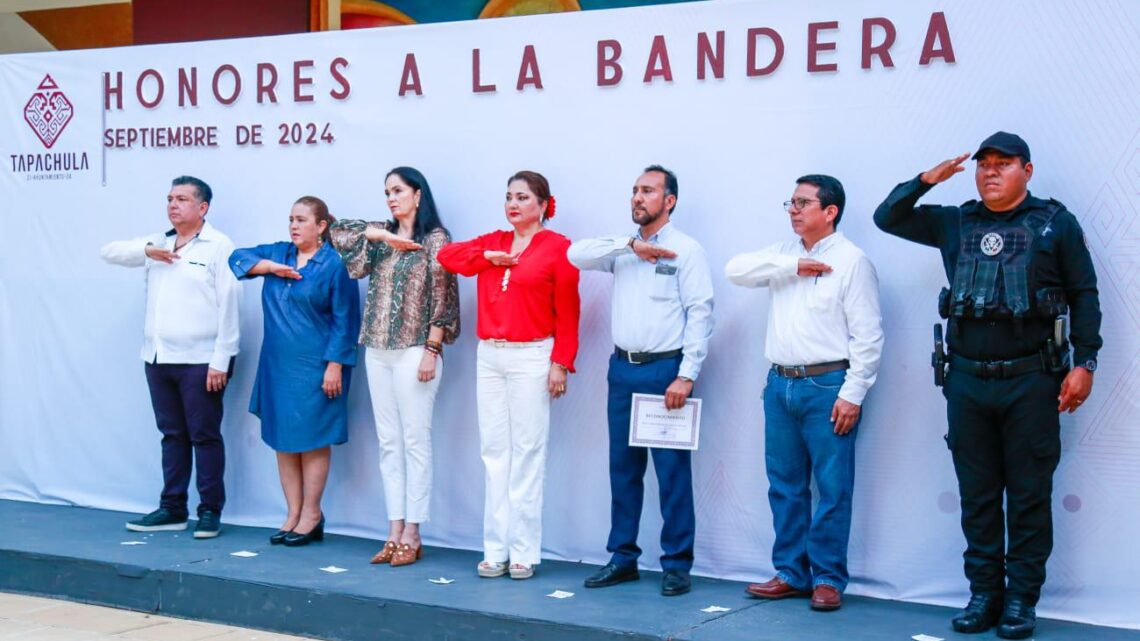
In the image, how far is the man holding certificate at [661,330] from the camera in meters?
5.23

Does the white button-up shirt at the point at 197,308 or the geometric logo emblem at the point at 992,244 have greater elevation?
the geometric logo emblem at the point at 992,244

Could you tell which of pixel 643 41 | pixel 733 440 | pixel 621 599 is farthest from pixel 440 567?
pixel 643 41

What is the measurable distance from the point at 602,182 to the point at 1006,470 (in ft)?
6.47

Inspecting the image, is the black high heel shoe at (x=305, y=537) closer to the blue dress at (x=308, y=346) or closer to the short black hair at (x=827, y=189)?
the blue dress at (x=308, y=346)

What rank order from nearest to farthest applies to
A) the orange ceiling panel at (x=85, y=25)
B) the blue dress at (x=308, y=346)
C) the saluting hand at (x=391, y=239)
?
the saluting hand at (x=391, y=239), the blue dress at (x=308, y=346), the orange ceiling panel at (x=85, y=25)

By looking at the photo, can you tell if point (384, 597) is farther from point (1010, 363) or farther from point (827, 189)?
point (1010, 363)

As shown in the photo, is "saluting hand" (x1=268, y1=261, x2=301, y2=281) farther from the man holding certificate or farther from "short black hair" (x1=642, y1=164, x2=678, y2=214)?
"short black hair" (x1=642, y1=164, x2=678, y2=214)

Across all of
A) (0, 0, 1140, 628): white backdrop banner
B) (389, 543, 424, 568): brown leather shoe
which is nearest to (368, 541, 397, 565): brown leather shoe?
(389, 543, 424, 568): brown leather shoe

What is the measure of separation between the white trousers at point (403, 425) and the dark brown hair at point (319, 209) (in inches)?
25.0

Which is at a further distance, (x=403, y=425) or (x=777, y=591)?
(x=403, y=425)

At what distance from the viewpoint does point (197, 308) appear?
6.39 meters

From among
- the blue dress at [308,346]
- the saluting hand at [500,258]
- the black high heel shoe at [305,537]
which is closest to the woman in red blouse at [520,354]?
the saluting hand at [500,258]

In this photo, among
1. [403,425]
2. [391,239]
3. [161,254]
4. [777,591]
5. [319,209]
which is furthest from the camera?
[161,254]

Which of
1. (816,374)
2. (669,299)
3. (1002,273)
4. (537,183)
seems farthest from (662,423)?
(1002,273)
